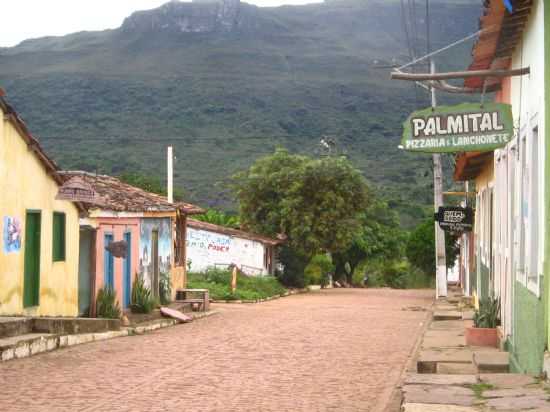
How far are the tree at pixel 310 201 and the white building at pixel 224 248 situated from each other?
1479 millimetres

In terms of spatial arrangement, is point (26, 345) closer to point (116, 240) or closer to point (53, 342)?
point (53, 342)

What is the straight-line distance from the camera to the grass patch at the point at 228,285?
38.0 meters

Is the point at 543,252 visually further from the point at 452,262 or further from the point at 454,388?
the point at 452,262

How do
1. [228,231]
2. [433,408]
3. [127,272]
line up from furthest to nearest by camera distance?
[228,231]
[127,272]
[433,408]

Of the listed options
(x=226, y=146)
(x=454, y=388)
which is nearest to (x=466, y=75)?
(x=454, y=388)

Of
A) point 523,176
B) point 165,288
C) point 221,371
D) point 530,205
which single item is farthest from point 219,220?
point 530,205

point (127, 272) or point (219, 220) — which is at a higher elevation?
point (219, 220)

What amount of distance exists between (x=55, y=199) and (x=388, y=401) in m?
10.0

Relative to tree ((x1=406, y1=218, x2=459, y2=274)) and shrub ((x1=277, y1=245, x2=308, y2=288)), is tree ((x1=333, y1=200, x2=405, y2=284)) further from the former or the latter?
tree ((x1=406, y1=218, x2=459, y2=274))

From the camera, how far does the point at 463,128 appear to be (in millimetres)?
9992

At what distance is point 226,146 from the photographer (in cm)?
8762

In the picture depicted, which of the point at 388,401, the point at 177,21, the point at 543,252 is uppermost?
the point at 177,21

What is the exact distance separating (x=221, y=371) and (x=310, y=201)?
35.0m

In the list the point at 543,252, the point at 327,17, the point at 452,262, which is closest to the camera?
the point at 543,252
